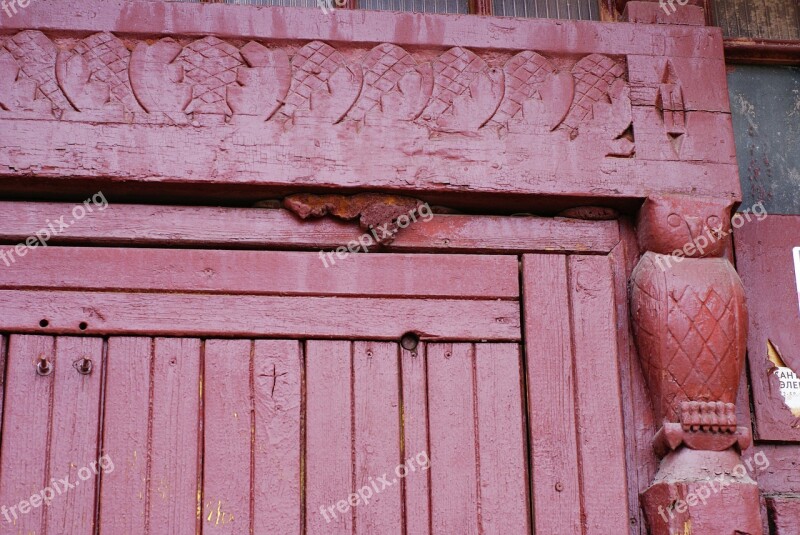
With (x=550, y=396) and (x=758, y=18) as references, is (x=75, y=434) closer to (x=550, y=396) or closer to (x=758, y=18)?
(x=550, y=396)

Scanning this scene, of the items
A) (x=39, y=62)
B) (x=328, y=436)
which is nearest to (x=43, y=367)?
(x=328, y=436)

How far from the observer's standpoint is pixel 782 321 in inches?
152

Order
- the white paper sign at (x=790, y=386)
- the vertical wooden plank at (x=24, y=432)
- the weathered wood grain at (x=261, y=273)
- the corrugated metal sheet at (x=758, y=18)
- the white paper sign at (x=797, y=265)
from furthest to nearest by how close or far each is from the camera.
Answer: the corrugated metal sheet at (x=758, y=18) → the white paper sign at (x=797, y=265) → the white paper sign at (x=790, y=386) → the weathered wood grain at (x=261, y=273) → the vertical wooden plank at (x=24, y=432)

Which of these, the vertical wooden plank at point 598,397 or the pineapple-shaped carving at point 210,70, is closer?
the vertical wooden plank at point 598,397

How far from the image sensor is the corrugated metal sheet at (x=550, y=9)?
4.25 m

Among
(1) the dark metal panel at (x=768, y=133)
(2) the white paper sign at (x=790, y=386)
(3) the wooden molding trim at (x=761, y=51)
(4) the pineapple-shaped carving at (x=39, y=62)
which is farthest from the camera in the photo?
(3) the wooden molding trim at (x=761, y=51)

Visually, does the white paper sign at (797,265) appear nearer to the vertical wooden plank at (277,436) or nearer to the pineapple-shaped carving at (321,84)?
the pineapple-shaped carving at (321,84)

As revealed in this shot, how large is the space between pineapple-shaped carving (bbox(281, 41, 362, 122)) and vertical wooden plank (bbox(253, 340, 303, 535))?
2.48ft

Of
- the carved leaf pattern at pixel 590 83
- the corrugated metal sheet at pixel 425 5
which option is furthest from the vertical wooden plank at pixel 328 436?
the corrugated metal sheet at pixel 425 5

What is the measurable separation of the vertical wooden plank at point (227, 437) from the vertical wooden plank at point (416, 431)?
18.3 inches

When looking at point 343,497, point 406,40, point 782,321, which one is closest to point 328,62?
point 406,40

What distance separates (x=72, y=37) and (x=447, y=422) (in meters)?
1.71

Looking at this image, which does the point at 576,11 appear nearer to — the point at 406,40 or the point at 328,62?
the point at 406,40

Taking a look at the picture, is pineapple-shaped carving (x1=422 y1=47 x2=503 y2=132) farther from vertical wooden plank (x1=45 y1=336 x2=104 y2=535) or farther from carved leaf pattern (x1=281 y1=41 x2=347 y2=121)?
vertical wooden plank (x1=45 y1=336 x2=104 y2=535)
